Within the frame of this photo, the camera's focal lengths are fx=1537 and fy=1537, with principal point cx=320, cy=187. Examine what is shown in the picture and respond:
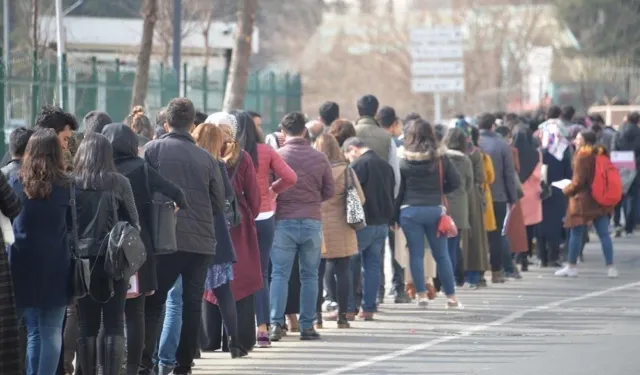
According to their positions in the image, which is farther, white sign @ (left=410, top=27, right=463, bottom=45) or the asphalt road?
white sign @ (left=410, top=27, right=463, bottom=45)

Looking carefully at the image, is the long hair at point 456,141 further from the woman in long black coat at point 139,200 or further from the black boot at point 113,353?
the black boot at point 113,353

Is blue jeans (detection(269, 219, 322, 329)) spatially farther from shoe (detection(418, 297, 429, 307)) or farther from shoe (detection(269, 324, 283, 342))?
shoe (detection(418, 297, 429, 307))

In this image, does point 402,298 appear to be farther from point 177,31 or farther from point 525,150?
point 177,31

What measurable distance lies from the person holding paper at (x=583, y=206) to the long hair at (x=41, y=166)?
33.6ft

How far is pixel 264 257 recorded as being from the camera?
40.4ft

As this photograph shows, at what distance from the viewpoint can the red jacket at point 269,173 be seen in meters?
12.2

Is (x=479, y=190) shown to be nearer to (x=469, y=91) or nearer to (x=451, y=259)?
(x=451, y=259)

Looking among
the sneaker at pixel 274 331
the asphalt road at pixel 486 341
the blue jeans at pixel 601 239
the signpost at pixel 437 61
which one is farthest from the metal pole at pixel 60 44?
the signpost at pixel 437 61

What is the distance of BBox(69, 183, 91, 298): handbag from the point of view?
29.9 feet

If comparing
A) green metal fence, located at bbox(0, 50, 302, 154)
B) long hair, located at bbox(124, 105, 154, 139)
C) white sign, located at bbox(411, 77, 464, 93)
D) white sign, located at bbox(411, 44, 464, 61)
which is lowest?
long hair, located at bbox(124, 105, 154, 139)

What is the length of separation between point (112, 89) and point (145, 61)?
67cm

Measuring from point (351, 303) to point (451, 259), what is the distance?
2478 mm

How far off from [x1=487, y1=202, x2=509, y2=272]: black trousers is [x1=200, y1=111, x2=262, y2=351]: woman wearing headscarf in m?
6.38

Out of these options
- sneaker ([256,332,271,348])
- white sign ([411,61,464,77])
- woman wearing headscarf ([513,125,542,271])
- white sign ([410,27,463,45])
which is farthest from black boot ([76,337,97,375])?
white sign ([410,27,463,45])
